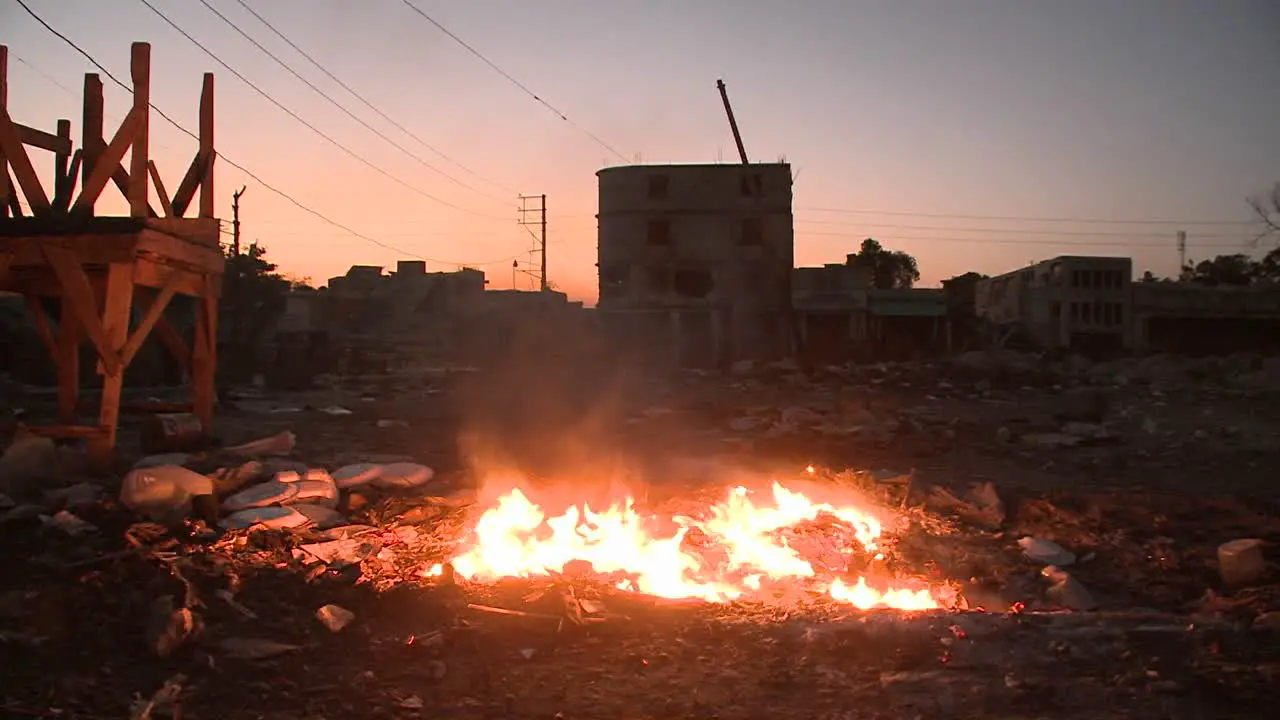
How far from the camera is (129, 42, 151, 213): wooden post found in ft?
24.8

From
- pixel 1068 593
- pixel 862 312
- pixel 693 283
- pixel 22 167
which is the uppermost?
pixel 693 283

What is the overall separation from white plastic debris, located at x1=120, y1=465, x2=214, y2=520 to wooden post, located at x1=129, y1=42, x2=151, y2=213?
2360 mm

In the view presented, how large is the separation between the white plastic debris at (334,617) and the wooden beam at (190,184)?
5262 mm

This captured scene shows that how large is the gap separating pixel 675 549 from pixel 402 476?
10.0 ft

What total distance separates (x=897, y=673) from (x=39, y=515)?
544 cm

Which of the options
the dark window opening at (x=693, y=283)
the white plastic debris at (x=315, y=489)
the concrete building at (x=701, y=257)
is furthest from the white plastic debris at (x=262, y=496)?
the dark window opening at (x=693, y=283)

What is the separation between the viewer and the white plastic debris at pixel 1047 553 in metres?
6.63

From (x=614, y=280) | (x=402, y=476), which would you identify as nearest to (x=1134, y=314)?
(x=614, y=280)

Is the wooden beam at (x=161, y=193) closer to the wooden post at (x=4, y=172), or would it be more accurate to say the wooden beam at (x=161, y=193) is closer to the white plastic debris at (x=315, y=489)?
the wooden post at (x=4, y=172)

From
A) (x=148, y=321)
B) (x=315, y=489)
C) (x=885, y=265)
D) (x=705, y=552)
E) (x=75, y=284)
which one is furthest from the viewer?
(x=885, y=265)

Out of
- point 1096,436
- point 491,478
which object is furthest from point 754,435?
point 491,478

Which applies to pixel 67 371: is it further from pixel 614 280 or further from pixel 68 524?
pixel 614 280

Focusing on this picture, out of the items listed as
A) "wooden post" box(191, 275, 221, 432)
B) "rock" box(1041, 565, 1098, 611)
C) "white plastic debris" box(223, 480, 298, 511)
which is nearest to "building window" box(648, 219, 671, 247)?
"wooden post" box(191, 275, 221, 432)

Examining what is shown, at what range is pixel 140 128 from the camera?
7.64m
